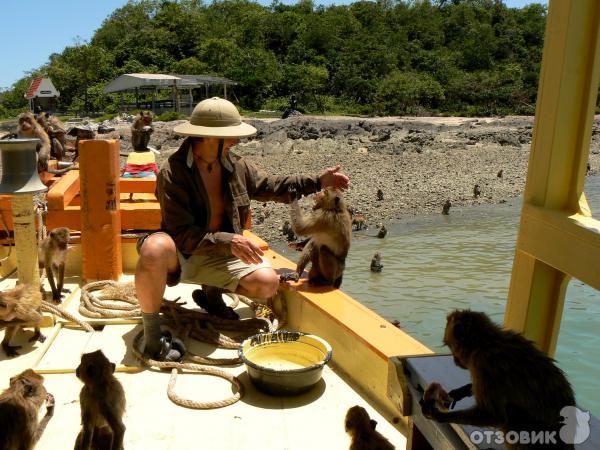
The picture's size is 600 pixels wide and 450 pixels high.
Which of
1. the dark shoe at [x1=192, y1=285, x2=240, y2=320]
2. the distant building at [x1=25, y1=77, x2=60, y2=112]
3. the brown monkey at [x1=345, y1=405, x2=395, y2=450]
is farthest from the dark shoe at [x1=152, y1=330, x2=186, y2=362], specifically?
the distant building at [x1=25, y1=77, x2=60, y2=112]

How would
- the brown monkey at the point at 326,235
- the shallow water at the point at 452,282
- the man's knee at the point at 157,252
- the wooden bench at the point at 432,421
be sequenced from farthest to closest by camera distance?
the shallow water at the point at 452,282 < the brown monkey at the point at 326,235 < the man's knee at the point at 157,252 < the wooden bench at the point at 432,421

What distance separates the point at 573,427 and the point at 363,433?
108cm

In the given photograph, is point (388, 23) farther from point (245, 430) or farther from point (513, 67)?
point (245, 430)

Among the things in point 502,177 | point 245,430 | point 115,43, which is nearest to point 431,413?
point 245,430

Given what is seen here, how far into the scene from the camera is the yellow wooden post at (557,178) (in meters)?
2.76

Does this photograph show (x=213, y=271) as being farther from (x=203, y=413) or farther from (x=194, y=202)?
(x=203, y=413)

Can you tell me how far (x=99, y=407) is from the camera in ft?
9.91

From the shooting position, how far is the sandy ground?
18.2 metres

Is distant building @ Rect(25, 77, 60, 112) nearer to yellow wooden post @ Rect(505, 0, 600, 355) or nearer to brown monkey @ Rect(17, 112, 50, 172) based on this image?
brown monkey @ Rect(17, 112, 50, 172)

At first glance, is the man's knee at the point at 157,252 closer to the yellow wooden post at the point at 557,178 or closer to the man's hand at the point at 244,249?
the man's hand at the point at 244,249

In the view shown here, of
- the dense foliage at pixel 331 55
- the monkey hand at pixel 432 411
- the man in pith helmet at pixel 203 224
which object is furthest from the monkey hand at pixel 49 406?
A: the dense foliage at pixel 331 55

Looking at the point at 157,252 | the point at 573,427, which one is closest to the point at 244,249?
the point at 157,252

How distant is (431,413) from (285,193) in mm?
2776

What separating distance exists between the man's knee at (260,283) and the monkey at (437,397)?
2.19m
